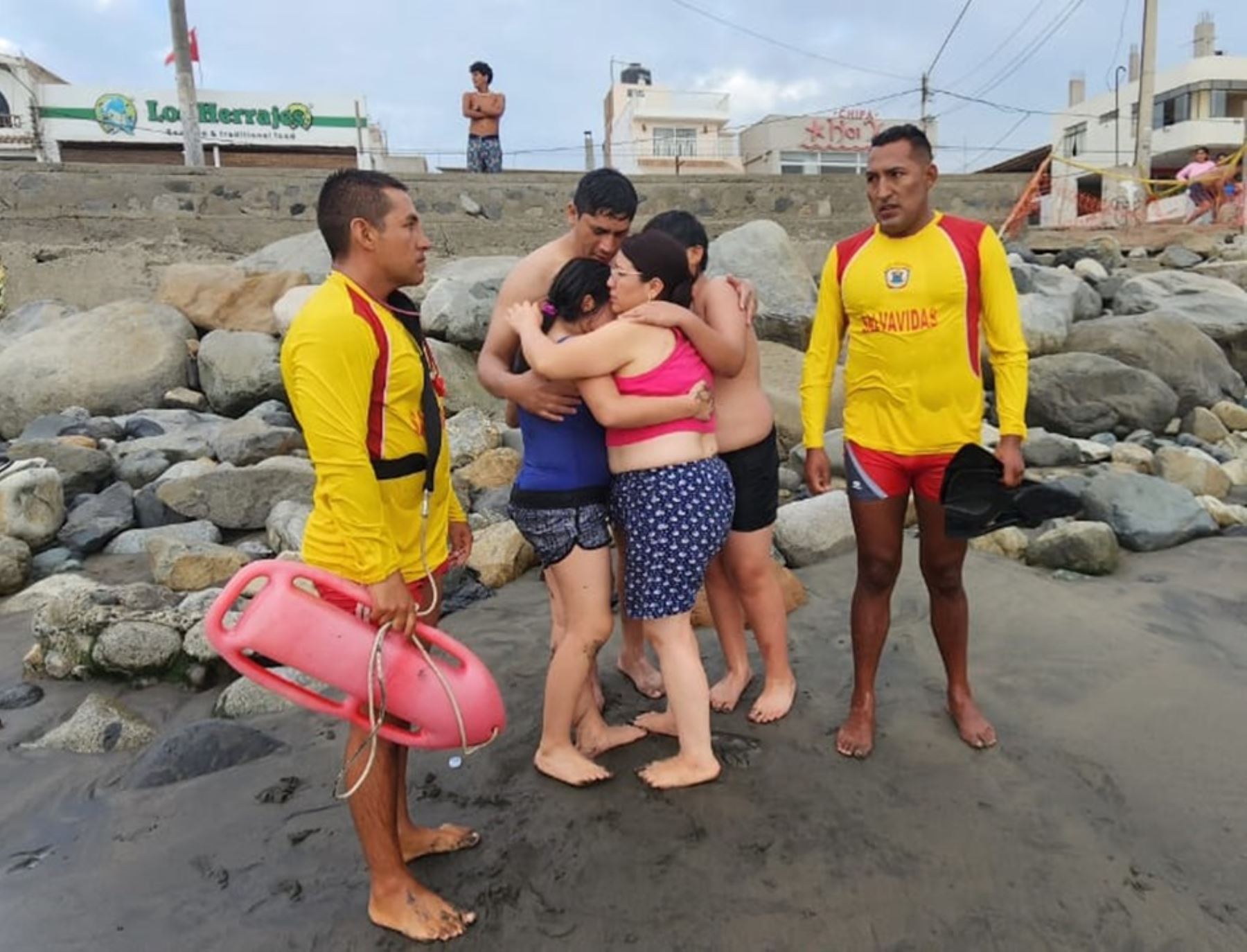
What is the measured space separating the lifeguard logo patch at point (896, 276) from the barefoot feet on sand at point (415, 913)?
233 centimetres

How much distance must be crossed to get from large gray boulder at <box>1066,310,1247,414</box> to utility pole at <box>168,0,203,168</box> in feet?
39.4

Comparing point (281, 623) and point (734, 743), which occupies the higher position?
point (281, 623)

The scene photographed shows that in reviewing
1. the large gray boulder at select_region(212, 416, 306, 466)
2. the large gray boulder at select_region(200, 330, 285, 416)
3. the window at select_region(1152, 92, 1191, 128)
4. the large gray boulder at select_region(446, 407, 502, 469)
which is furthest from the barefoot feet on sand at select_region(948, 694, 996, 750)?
the window at select_region(1152, 92, 1191, 128)

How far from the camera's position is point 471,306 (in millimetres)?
8312

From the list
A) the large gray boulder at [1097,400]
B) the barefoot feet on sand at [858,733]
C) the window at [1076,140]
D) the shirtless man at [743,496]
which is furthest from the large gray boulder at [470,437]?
the window at [1076,140]

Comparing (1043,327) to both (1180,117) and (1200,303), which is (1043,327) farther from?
(1180,117)

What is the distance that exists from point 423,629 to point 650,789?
1.10 metres

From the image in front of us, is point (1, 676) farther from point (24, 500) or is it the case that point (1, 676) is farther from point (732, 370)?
point (732, 370)

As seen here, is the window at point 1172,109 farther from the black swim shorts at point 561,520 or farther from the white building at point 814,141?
the black swim shorts at point 561,520

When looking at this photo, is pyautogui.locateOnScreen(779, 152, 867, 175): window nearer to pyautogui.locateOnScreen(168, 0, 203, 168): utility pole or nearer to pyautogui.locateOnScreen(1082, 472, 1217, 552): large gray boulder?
pyautogui.locateOnScreen(168, 0, 203, 168): utility pole

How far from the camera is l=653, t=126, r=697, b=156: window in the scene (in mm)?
38625

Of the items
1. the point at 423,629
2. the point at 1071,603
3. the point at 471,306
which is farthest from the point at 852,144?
the point at 423,629

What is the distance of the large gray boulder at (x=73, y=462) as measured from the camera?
6402 mm

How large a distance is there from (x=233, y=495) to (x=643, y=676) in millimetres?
3503
